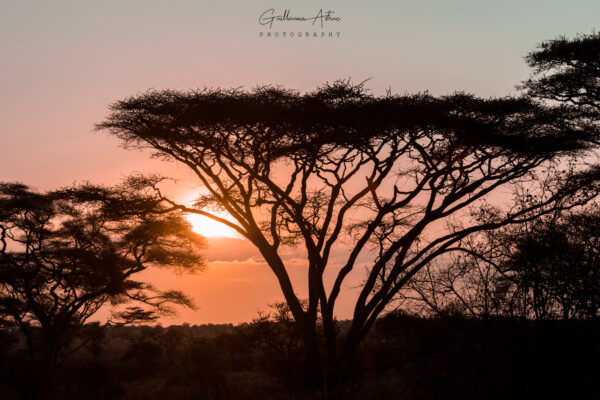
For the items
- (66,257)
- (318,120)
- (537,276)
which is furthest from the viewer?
(66,257)

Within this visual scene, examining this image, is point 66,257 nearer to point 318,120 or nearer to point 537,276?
point 318,120

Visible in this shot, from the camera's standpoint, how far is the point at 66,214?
22375mm

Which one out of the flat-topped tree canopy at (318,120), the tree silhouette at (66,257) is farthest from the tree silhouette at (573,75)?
the tree silhouette at (66,257)

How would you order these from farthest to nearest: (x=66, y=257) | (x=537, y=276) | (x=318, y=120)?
(x=66, y=257) → (x=318, y=120) → (x=537, y=276)

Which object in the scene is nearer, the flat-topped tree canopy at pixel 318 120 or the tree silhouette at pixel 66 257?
the flat-topped tree canopy at pixel 318 120

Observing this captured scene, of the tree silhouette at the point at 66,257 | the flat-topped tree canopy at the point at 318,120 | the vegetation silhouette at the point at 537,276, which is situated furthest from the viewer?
the tree silhouette at the point at 66,257

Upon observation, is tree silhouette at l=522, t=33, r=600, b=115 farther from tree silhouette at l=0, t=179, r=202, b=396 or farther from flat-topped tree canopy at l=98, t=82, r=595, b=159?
tree silhouette at l=0, t=179, r=202, b=396

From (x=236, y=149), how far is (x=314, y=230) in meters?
2.83

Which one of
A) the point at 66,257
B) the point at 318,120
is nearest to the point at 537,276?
the point at 318,120

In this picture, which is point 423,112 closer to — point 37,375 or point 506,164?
point 506,164

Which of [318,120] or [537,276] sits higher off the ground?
[318,120]

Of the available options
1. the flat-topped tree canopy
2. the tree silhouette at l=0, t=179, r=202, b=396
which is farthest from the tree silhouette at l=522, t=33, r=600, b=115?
the tree silhouette at l=0, t=179, r=202, b=396

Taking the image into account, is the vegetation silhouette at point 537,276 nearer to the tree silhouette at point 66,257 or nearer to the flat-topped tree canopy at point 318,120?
the flat-topped tree canopy at point 318,120

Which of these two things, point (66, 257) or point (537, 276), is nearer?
point (537, 276)
